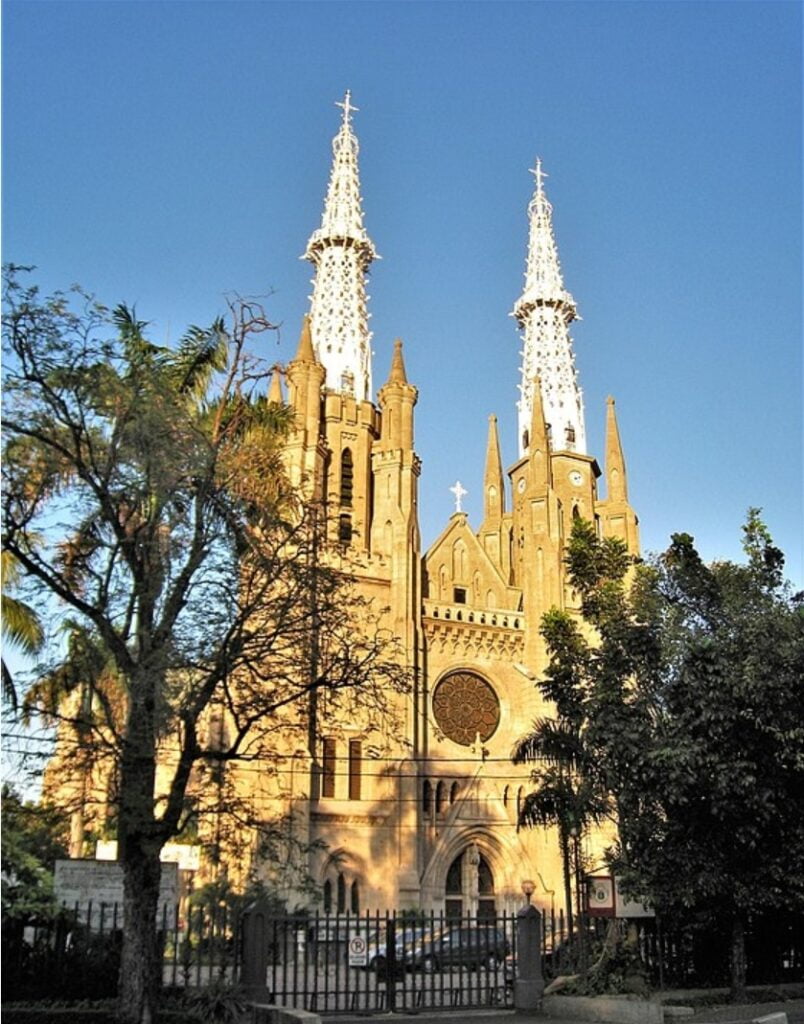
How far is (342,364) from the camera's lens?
52906 mm

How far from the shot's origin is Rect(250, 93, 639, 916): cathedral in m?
39.8

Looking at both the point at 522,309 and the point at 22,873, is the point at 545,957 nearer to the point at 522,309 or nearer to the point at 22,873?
the point at 22,873

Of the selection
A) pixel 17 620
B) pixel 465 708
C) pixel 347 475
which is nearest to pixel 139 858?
pixel 17 620

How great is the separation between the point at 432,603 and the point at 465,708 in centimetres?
443

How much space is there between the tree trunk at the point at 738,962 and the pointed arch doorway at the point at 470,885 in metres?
23.7

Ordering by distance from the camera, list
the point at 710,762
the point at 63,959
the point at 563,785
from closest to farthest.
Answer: the point at 63,959 → the point at 710,762 → the point at 563,785

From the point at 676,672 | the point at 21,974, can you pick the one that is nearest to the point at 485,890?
the point at 676,672

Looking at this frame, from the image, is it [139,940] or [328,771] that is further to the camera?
[328,771]

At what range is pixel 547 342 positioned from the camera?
60.2m

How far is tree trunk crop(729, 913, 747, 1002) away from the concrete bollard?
3.12 meters

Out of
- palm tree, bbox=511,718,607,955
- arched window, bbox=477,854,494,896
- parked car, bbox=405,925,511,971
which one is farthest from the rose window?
parked car, bbox=405,925,511,971

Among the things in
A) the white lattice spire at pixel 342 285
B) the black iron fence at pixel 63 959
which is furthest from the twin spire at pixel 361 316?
the black iron fence at pixel 63 959

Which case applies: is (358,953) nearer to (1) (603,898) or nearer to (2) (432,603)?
(1) (603,898)

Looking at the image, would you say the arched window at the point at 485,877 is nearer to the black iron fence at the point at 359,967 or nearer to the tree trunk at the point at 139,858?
the black iron fence at the point at 359,967
